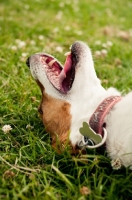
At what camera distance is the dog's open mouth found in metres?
3.18

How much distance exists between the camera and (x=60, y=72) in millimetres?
3361

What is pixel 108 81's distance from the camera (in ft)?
14.3

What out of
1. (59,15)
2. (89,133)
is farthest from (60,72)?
(59,15)

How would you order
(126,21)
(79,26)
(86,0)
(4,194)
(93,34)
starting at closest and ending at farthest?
(4,194) < (93,34) < (79,26) < (126,21) < (86,0)

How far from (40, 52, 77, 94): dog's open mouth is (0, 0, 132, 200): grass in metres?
0.41

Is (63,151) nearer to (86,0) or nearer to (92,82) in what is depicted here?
(92,82)

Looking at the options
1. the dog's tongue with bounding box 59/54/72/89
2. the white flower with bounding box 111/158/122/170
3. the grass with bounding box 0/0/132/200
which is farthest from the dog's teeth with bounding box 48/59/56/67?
the white flower with bounding box 111/158/122/170

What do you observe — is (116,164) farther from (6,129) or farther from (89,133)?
(6,129)

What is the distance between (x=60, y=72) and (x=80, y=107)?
21.0 inches

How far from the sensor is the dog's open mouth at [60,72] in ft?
10.4

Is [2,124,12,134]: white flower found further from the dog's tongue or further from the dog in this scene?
the dog's tongue

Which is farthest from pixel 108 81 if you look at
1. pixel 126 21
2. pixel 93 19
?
pixel 126 21

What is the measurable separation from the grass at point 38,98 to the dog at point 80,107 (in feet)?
0.42

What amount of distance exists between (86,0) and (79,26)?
82.5 inches
